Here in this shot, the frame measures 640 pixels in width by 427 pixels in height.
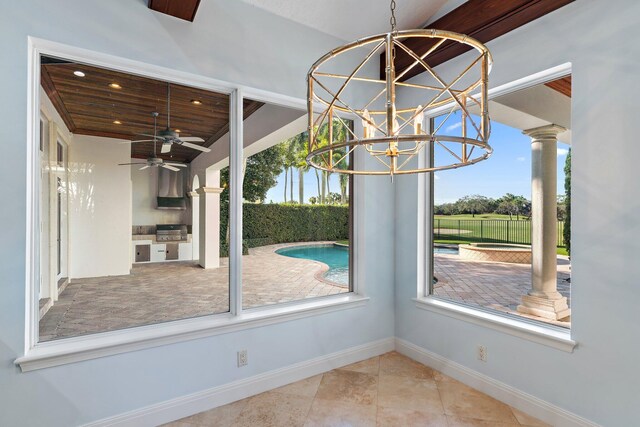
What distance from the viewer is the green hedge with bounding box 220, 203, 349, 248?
2795 mm

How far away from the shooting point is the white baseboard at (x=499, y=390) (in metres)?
2.21

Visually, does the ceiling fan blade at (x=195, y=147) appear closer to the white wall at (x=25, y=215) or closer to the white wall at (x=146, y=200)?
the white wall at (x=146, y=200)

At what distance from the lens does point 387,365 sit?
3152 mm

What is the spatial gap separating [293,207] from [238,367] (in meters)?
1.34

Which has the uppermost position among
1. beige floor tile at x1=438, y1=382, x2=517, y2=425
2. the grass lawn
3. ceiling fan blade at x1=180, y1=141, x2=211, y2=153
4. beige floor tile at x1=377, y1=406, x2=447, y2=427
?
ceiling fan blade at x1=180, y1=141, x2=211, y2=153

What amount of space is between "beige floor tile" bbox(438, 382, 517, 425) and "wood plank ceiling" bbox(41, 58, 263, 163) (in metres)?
2.59

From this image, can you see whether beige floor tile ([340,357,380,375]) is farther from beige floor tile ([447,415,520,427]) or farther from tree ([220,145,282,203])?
tree ([220,145,282,203])

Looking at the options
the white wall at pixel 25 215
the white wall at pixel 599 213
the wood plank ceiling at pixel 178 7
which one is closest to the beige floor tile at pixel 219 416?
the white wall at pixel 25 215

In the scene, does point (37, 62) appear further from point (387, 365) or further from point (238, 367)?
point (387, 365)

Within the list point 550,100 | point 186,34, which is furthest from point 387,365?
point 186,34

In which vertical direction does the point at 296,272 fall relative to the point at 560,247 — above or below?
below

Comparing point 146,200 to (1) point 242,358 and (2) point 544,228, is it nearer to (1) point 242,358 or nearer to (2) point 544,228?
(1) point 242,358

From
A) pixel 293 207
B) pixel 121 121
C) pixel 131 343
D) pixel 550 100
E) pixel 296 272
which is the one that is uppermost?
pixel 550 100

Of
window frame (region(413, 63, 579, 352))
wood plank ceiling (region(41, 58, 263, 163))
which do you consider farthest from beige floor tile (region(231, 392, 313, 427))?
wood plank ceiling (region(41, 58, 263, 163))
